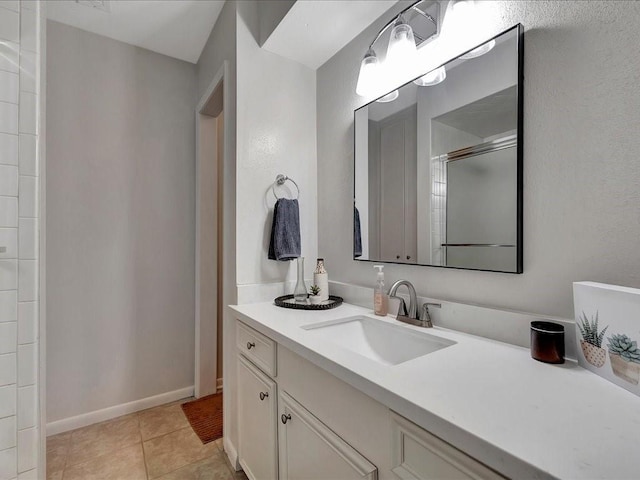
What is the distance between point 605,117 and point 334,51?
1311 mm

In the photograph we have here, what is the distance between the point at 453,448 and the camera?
0.54m

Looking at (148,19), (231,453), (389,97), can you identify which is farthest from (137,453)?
(148,19)

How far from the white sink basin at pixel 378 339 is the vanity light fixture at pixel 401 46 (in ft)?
3.43

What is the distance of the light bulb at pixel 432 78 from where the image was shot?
1.13m

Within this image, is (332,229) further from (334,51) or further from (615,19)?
(615,19)

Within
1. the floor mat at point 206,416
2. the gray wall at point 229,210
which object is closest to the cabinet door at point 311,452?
the gray wall at point 229,210

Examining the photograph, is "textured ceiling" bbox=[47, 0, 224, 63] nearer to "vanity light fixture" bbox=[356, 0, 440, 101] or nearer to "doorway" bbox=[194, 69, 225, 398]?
"doorway" bbox=[194, 69, 225, 398]

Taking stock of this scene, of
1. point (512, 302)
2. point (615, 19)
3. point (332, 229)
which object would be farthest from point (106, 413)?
point (615, 19)

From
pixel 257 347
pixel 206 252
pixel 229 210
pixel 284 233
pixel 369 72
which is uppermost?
pixel 369 72

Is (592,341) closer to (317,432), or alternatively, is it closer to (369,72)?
(317,432)

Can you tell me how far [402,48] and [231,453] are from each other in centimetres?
207

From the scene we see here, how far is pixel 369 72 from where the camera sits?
4.32 feet

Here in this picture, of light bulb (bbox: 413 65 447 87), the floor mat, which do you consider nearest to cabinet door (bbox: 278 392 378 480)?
the floor mat

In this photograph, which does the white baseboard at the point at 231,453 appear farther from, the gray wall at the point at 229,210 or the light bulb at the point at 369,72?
the light bulb at the point at 369,72
